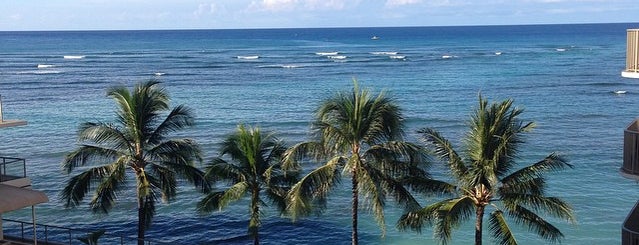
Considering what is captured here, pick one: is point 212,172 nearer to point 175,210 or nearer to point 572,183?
point 175,210

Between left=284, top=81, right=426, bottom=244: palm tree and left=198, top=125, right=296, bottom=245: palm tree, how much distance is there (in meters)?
0.92

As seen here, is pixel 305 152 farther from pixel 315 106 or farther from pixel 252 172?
pixel 315 106

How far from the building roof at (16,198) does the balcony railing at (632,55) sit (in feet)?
45.6

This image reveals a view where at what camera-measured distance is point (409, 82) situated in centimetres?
8906

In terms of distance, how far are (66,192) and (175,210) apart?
13581mm

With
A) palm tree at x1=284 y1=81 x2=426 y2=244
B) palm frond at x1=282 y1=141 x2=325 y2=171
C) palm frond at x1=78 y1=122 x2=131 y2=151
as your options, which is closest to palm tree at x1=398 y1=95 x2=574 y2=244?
palm tree at x1=284 y1=81 x2=426 y2=244

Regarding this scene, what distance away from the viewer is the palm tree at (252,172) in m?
20.9

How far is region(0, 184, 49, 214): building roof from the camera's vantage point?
19.5 m

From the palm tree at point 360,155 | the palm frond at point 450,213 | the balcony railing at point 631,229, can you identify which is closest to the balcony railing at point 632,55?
the balcony railing at point 631,229

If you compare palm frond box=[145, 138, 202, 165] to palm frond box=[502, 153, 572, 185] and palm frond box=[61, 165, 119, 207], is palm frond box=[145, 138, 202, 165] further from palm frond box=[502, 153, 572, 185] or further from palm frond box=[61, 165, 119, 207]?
palm frond box=[502, 153, 572, 185]

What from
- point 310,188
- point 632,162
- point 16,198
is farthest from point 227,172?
point 632,162

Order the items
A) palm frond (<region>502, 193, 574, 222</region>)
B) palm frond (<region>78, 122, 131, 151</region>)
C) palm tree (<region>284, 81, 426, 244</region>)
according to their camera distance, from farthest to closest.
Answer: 1. palm frond (<region>78, 122, 131, 151</region>)
2. palm tree (<region>284, 81, 426, 244</region>)
3. palm frond (<region>502, 193, 574, 222</region>)

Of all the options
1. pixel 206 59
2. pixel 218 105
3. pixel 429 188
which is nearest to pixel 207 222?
pixel 429 188

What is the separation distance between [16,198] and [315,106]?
155 feet
